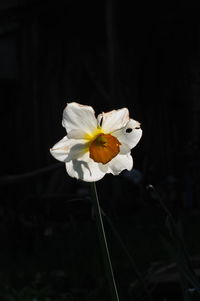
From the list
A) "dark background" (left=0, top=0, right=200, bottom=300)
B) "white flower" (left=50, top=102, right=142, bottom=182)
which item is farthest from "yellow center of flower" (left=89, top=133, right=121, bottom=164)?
"dark background" (left=0, top=0, right=200, bottom=300)

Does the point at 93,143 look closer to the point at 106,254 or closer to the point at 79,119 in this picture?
the point at 79,119

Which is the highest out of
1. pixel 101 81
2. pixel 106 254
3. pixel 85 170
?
pixel 101 81

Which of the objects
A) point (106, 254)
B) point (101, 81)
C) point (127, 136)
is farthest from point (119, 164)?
point (101, 81)

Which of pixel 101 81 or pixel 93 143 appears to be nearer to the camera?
pixel 93 143

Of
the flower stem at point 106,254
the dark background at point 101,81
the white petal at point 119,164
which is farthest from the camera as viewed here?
the dark background at point 101,81

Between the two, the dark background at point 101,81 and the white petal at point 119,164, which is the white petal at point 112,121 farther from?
the dark background at point 101,81

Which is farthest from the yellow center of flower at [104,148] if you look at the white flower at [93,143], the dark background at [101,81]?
the dark background at [101,81]
